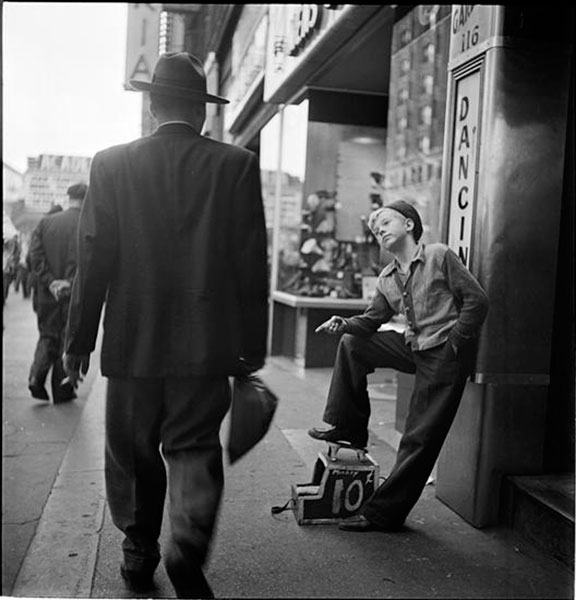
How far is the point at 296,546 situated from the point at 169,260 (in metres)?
1.16

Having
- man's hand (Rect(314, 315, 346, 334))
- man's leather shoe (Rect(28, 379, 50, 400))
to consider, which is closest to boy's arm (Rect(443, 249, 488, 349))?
man's hand (Rect(314, 315, 346, 334))

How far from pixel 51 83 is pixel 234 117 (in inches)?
29.7

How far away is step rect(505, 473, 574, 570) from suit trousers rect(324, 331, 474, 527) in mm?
550

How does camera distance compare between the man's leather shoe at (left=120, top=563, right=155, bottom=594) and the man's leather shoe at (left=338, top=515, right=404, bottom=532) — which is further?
the man's leather shoe at (left=338, top=515, right=404, bottom=532)

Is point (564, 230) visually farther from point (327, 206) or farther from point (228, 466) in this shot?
point (228, 466)

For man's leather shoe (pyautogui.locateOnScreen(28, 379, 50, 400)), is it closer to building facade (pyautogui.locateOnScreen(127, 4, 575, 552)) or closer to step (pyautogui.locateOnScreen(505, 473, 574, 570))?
building facade (pyautogui.locateOnScreen(127, 4, 575, 552))

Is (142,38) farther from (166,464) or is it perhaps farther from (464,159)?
(166,464)

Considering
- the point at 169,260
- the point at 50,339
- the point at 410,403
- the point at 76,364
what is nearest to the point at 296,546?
the point at 410,403

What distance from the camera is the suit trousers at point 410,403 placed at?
2.96 meters

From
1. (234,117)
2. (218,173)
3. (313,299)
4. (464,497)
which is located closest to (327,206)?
(313,299)

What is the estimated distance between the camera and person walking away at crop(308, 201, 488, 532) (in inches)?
116

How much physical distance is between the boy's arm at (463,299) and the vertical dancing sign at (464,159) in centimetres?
27

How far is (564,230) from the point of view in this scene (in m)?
3.52

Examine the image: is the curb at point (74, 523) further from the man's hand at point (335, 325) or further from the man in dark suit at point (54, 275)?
the man's hand at point (335, 325)
